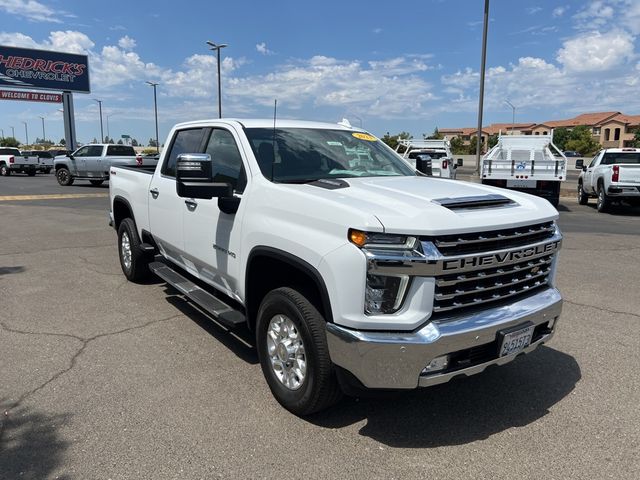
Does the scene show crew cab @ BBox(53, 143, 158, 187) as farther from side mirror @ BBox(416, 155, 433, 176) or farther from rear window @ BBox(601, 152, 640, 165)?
side mirror @ BBox(416, 155, 433, 176)

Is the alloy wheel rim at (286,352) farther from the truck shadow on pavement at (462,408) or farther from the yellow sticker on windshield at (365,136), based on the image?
the yellow sticker on windshield at (365,136)

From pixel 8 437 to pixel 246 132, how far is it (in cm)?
261

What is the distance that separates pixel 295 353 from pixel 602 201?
14333 mm

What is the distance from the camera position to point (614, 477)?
275cm

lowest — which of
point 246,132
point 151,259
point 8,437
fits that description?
point 8,437

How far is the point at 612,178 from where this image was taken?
14.0 meters

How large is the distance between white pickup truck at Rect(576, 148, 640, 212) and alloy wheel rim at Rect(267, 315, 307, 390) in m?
13.5

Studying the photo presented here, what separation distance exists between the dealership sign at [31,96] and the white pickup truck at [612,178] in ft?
137

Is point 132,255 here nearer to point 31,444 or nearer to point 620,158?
point 31,444

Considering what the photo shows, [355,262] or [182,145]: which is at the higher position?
[182,145]

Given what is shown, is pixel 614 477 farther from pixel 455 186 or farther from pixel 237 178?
pixel 237 178

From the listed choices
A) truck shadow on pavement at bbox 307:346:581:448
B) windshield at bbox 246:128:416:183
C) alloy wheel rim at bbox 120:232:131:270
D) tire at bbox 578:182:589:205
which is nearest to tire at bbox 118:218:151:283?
alloy wheel rim at bbox 120:232:131:270

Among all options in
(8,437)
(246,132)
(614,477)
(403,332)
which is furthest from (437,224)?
(8,437)

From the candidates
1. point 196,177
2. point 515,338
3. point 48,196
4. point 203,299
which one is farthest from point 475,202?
point 48,196
